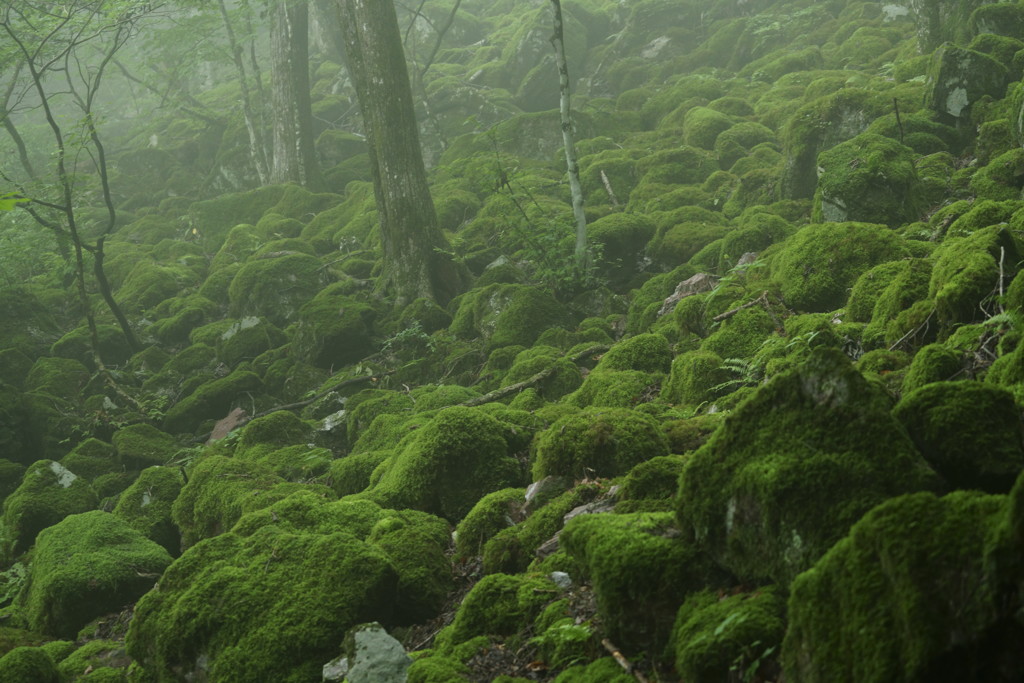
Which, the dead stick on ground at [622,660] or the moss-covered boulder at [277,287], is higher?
the moss-covered boulder at [277,287]

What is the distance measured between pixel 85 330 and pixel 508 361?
346 inches

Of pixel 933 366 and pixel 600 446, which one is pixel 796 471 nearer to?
pixel 933 366

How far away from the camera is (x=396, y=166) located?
11.6 metres

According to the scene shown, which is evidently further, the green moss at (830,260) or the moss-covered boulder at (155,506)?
the moss-covered boulder at (155,506)

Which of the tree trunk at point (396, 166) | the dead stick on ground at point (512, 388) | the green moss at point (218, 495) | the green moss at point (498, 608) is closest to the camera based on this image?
the green moss at point (498, 608)

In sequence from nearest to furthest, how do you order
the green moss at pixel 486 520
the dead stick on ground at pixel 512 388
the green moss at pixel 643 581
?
the green moss at pixel 643 581, the green moss at pixel 486 520, the dead stick on ground at pixel 512 388

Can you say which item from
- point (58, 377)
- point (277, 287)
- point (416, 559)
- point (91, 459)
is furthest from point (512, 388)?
point (58, 377)

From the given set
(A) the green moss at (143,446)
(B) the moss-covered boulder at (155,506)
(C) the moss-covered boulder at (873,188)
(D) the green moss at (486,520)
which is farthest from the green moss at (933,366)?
(A) the green moss at (143,446)

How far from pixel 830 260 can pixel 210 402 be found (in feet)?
26.8

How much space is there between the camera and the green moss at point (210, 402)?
10625 millimetres

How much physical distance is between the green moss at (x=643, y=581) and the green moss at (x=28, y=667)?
4131mm

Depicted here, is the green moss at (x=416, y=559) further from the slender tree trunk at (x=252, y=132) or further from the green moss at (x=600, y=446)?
the slender tree trunk at (x=252, y=132)

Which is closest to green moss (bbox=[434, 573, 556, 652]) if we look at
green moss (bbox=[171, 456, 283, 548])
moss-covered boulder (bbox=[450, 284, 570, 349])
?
green moss (bbox=[171, 456, 283, 548])

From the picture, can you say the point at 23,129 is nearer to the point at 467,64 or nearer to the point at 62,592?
the point at 467,64
